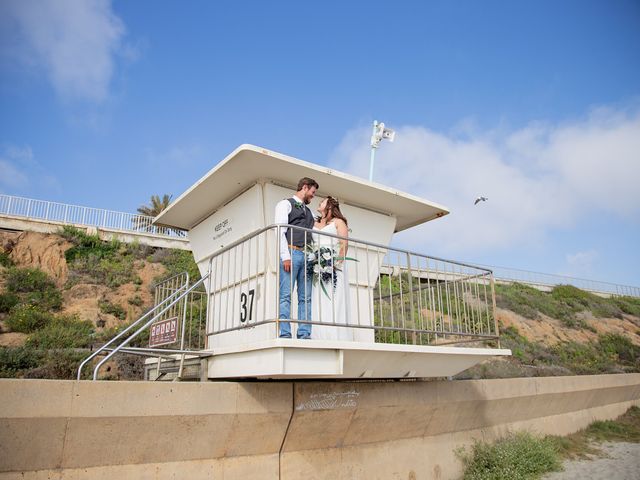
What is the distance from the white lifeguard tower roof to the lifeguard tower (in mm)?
15

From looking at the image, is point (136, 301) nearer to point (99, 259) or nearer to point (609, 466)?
point (99, 259)

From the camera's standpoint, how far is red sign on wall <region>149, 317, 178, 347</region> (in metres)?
5.96

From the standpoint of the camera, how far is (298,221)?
5.84 metres

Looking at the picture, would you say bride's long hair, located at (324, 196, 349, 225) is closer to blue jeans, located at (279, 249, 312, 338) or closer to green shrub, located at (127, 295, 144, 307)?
blue jeans, located at (279, 249, 312, 338)

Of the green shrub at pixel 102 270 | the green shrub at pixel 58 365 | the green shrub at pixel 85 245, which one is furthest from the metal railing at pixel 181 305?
the green shrub at pixel 85 245

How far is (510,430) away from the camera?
949 centimetres

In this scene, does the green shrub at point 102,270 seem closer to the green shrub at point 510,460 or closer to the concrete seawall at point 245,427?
the concrete seawall at point 245,427

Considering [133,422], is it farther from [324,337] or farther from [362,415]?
[362,415]

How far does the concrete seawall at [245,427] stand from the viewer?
4320mm

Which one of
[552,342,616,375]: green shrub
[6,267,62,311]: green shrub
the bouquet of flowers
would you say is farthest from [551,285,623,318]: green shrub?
the bouquet of flowers

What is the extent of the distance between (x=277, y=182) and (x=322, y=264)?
1414 millimetres

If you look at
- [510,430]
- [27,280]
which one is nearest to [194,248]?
[510,430]

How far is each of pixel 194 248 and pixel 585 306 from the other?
129 ft

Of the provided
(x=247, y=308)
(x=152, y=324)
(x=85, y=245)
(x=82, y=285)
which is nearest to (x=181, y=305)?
(x=152, y=324)
